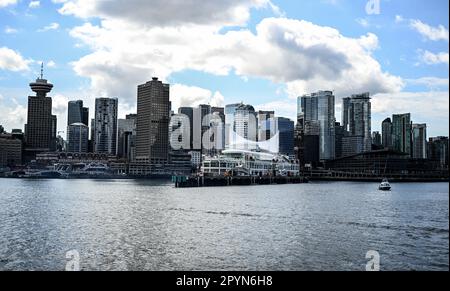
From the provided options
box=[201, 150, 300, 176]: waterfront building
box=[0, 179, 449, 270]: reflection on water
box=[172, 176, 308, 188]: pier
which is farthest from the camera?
box=[201, 150, 300, 176]: waterfront building

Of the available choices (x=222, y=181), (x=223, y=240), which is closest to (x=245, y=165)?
(x=222, y=181)

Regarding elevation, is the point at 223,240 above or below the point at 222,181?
above

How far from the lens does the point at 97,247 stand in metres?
27.8

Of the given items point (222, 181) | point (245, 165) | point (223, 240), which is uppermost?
point (245, 165)

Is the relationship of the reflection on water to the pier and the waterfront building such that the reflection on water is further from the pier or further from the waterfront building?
the waterfront building

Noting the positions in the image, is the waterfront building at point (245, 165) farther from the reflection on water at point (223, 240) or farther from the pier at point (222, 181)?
the reflection on water at point (223, 240)

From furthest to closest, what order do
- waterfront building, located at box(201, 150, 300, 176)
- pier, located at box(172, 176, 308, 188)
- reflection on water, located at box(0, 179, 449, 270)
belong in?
1. waterfront building, located at box(201, 150, 300, 176)
2. pier, located at box(172, 176, 308, 188)
3. reflection on water, located at box(0, 179, 449, 270)

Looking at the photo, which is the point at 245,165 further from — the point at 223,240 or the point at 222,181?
the point at 223,240

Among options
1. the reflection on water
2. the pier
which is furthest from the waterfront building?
the reflection on water

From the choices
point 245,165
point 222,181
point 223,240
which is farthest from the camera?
point 245,165

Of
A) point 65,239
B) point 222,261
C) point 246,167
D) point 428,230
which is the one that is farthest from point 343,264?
point 246,167

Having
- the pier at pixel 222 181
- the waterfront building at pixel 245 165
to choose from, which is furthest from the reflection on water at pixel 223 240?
the waterfront building at pixel 245 165

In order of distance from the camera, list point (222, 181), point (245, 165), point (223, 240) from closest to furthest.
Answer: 1. point (223, 240)
2. point (222, 181)
3. point (245, 165)
